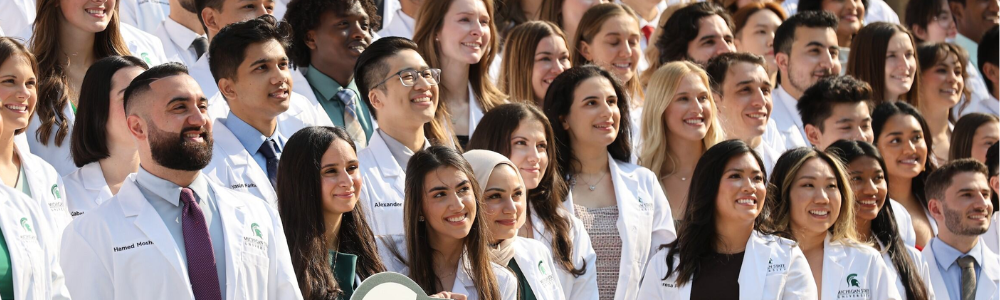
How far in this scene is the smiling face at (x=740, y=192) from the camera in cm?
681

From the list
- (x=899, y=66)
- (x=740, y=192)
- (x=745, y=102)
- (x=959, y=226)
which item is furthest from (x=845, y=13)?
(x=740, y=192)

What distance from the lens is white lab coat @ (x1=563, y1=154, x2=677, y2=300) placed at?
7.15 meters

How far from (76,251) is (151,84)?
0.67 m

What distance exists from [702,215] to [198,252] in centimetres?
262

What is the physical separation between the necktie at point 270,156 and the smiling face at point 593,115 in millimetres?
1706

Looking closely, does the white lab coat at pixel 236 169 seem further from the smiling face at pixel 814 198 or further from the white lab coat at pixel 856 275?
the white lab coat at pixel 856 275

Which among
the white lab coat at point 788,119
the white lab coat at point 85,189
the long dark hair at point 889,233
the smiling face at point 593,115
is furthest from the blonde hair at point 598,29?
the white lab coat at point 85,189

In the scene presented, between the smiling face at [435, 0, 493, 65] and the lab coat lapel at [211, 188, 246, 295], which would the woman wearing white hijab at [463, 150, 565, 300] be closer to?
the lab coat lapel at [211, 188, 246, 295]

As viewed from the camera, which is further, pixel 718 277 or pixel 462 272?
pixel 718 277

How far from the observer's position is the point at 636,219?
7254 mm

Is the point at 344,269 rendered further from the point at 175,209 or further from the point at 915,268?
the point at 915,268

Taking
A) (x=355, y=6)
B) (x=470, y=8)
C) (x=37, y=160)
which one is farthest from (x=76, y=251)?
(x=470, y=8)

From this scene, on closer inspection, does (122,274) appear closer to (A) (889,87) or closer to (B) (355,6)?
(B) (355,6)

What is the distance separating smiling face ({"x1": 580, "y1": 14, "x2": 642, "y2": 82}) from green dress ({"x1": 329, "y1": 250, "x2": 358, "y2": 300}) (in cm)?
355
